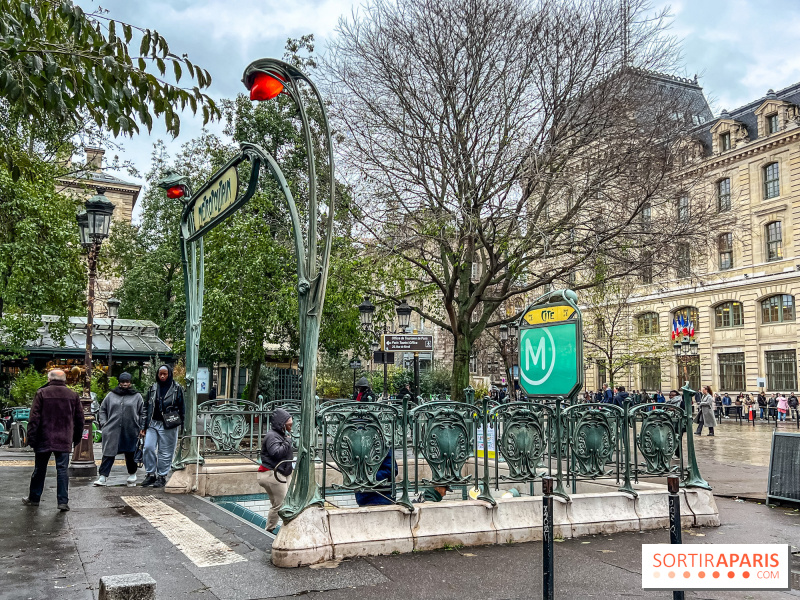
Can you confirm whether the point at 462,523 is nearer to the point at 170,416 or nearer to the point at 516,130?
the point at 170,416

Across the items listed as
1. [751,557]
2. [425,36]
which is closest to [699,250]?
[425,36]

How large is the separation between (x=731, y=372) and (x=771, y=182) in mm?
13136

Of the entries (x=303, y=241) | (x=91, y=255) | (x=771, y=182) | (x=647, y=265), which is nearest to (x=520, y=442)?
(x=303, y=241)

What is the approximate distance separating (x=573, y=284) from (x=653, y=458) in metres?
11.8

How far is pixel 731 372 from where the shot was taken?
157 ft

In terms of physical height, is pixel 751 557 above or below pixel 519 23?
below

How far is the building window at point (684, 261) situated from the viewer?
725 inches

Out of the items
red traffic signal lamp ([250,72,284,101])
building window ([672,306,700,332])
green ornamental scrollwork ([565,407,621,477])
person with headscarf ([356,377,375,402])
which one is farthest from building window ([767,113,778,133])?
red traffic signal lamp ([250,72,284,101])

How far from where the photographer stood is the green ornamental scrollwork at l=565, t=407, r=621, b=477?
8086mm

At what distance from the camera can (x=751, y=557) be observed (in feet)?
9.66

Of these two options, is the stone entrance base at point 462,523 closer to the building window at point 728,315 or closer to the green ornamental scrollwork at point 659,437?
the green ornamental scrollwork at point 659,437

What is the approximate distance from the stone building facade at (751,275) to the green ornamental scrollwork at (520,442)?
3536 cm

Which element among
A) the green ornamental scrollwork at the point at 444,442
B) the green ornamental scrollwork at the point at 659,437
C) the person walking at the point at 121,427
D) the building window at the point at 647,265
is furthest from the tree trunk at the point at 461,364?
the green ornamental scrollwork at the point at 444,442

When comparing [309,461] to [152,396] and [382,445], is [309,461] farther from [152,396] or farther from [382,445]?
[152,396]
